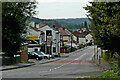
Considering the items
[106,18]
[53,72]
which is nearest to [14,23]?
[53,72]

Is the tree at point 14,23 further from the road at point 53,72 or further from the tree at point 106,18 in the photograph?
the tree at point 106,18

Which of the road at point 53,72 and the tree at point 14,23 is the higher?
the tree at point 14,23

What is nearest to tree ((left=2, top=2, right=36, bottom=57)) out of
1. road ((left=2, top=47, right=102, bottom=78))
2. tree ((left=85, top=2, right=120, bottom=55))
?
road ((left=2, top=47, right=102, bottom=78))

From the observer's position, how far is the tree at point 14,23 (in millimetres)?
37438

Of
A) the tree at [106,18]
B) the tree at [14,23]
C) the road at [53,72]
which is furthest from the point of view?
the tree at [14,23]

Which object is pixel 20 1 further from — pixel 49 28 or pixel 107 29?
pixel 49 28

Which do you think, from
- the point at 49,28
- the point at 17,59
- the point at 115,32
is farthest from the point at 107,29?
the point at 49,28

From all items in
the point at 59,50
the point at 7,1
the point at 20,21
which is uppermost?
the point at 7,1

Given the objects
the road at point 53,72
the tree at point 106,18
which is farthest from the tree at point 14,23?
the tree at point 106,18

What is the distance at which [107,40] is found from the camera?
27.3 metres

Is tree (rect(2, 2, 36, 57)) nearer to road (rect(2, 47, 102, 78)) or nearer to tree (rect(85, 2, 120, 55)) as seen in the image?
road (rect(2, 47, 102, 78))

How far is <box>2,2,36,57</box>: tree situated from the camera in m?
37.4

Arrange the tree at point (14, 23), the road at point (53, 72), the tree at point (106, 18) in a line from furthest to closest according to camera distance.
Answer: the tree at point (14, 23), the tree at point (106, 18), the road at point (53, 72)

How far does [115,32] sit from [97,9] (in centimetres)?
493
